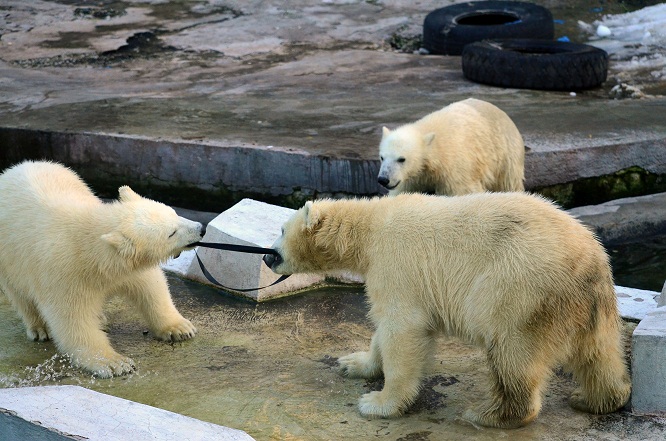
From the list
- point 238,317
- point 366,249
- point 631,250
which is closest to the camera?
point 366,249

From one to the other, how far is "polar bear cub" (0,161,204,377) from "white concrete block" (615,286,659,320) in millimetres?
2004

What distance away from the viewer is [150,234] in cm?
382

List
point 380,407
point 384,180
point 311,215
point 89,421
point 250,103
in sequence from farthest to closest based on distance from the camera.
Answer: point 250,103 < point 384,180 < point 311,215 < point 380,407 < point 89,421

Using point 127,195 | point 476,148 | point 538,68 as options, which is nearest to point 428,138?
point 476,148

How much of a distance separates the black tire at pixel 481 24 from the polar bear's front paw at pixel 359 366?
6.29 meters

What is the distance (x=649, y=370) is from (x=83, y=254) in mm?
2316

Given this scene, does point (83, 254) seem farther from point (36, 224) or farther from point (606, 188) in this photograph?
point (606, 188)

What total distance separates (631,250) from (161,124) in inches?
137

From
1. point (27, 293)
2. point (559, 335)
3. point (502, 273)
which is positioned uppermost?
point (502, 273)

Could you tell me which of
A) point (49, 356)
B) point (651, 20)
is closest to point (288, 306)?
point (49, 356)

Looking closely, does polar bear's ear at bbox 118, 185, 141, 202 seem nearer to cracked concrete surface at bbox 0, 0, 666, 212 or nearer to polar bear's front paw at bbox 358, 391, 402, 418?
polar bear's front paw at bbox 358, 391, 402, 418

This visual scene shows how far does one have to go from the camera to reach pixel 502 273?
3.13 metres

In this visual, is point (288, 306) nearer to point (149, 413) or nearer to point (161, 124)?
point (149, 413)

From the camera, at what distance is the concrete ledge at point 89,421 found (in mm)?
2682
